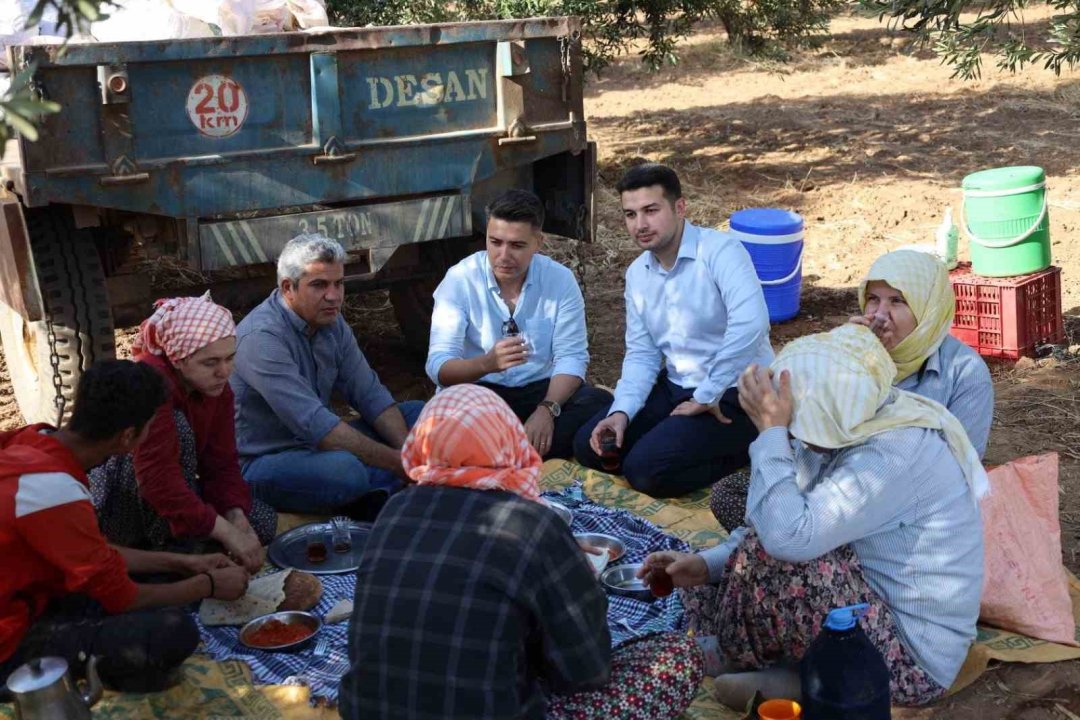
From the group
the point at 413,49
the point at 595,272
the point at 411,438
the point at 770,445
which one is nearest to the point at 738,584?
the point at 770,445

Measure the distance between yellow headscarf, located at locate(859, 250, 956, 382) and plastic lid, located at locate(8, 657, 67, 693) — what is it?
106 inches

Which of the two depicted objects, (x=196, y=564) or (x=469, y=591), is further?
(x=196, y=564)

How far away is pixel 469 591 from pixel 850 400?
112cm

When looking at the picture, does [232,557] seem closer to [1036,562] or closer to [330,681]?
[330,681]

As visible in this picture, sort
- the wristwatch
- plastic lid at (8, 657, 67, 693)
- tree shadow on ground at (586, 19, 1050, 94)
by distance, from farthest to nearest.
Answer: tree shadow on ground at (586, 19, 1050, 94) < the wristwatch < plastic lid at (8, 657, 67, 693)

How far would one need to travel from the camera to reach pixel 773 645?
3361 mm

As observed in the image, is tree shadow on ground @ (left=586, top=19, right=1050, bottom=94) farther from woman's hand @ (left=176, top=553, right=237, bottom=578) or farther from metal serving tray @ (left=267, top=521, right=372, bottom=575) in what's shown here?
woman's hand @ (left=176, top=553, right=237, bottom=578)

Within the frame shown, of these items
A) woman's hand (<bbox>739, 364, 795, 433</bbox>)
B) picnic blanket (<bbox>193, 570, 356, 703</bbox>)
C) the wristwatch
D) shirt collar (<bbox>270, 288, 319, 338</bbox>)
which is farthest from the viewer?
the wristwatch

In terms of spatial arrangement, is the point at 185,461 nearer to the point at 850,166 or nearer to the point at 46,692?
the point at 46,692

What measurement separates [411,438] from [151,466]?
1.55m

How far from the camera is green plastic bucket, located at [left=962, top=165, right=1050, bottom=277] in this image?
6.49m

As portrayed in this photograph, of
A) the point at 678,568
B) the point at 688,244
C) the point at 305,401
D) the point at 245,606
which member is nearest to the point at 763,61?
the point at 688,244

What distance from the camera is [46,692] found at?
9.95 feet

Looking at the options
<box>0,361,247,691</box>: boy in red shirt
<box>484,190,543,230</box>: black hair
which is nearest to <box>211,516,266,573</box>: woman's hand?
<box>0,361,247,691</box>: boy in red shirt
